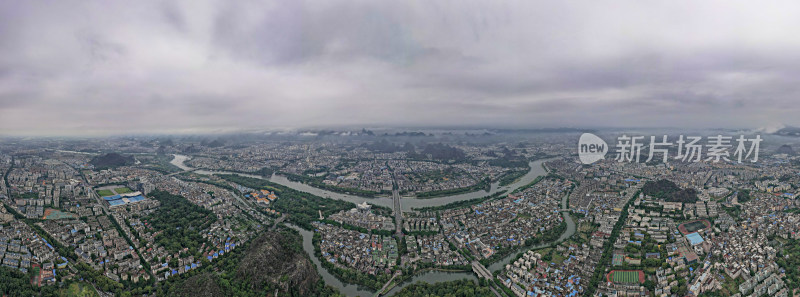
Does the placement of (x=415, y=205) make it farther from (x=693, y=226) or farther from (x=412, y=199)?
(x=693, y=226)

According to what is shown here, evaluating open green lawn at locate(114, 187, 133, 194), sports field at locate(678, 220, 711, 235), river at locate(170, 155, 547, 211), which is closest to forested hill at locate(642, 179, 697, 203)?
sports field at locate(678, 220, 711, 235)

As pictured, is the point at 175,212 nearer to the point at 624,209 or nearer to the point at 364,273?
the point at 364,273

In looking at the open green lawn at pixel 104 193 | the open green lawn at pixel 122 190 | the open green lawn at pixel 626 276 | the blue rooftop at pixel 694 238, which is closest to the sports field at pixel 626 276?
the open green lawn at pixel 626 276

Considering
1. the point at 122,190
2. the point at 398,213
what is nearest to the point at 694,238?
the point at 398,213

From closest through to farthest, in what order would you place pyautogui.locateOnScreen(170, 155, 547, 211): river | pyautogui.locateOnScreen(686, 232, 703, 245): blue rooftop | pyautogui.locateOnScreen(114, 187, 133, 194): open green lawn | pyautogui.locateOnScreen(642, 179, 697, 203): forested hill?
pyautogui.locateOnScreen(686, 232, 703, 245): blue rooftop → pyautogui.locateOnScreen(642, 179, 697, 203): forested hill → pyautogui.locateOnScreen(170, 155, 547, 211): river → pyautogui.locateOnScreen(114, 187, 133, 194): open green lawn

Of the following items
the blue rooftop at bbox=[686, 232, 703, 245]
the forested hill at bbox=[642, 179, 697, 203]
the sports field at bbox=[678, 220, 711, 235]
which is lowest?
the sports field at bbox=[678, 220, 711, 235]

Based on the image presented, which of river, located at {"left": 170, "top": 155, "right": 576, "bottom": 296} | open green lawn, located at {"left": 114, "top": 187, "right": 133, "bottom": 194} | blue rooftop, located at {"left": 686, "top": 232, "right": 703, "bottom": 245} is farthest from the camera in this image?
open green lawn, located at {"left": 114, "top": 187, "right": 133, "bottom": 194}

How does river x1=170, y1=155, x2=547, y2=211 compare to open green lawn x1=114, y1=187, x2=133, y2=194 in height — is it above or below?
below

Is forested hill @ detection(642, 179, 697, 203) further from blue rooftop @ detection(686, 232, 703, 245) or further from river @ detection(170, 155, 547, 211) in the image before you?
river @ detection(170, 155, 547, 211)
